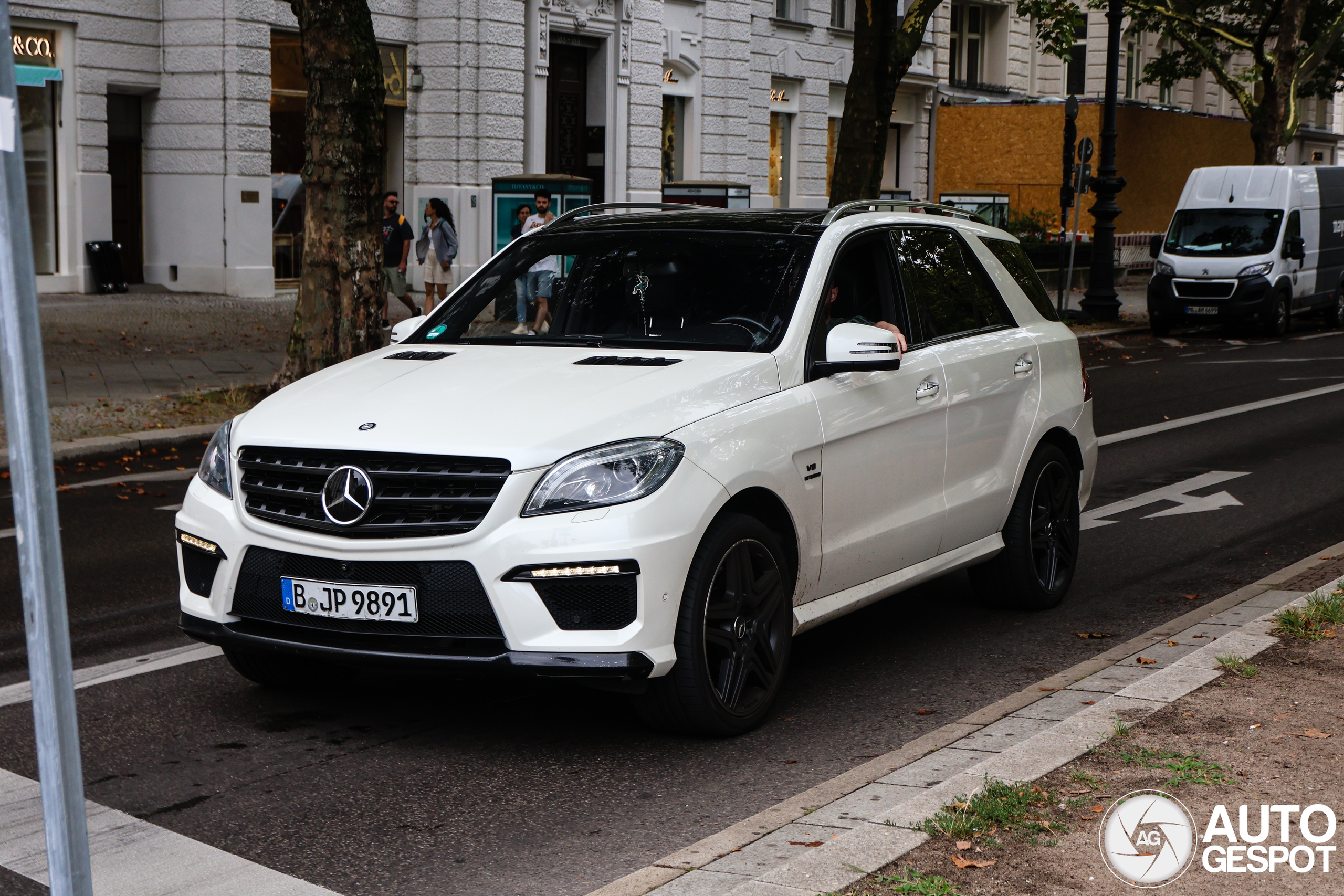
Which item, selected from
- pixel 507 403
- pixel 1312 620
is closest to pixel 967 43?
pixel 1312 620

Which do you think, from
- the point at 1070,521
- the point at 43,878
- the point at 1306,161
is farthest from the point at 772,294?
the point at 1306,161

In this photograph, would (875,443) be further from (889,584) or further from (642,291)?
(642,291)

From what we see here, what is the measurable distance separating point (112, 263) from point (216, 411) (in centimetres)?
1151

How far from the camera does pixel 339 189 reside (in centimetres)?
1411

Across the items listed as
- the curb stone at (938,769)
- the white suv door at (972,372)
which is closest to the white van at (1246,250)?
the white suv door at (972,372)

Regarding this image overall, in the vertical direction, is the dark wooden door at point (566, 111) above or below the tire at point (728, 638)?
above

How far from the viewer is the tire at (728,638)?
4797 millimetres

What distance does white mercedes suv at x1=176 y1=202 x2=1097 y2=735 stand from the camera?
4.62m

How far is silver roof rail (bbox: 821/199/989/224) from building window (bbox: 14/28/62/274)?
19.1 metres

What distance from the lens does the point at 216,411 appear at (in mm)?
13680

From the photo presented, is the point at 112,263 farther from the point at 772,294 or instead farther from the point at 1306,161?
the point at 1306,161

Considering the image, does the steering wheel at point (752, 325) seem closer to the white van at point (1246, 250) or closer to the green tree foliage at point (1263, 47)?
the white van at point (1246, 250)

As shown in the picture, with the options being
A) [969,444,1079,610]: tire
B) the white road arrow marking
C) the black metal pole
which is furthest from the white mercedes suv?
the black metal pole

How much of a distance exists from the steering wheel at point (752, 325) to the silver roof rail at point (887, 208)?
0.63m
